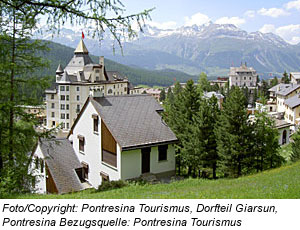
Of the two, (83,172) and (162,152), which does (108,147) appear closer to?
(162,152)

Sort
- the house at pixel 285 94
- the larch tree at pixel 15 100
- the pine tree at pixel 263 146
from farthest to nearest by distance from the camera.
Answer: the house at pixel 285 94
the pine tree at pixel 263 146
the larch tree at pixel 15 100

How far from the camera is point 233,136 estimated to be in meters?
23.3

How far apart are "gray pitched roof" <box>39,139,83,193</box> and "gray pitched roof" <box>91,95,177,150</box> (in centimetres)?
441

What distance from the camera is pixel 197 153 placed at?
78.1 feet

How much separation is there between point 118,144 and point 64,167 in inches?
277

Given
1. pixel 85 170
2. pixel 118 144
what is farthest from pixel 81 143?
pixel 118 144

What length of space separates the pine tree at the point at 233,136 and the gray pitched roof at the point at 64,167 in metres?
12.0

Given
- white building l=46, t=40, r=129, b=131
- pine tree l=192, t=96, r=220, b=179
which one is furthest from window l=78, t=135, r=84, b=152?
white building l=46, t=40, r=129, b=131

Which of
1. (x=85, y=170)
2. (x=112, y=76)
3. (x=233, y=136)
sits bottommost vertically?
(x=85, y=170)

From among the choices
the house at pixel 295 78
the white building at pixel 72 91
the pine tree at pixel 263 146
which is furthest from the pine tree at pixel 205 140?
the house at pixel 295 78

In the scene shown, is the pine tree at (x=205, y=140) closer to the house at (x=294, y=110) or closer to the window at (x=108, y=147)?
the window at (x=108, y=147)

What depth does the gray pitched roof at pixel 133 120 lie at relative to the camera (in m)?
21.8

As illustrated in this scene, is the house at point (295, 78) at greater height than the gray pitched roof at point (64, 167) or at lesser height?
greater
